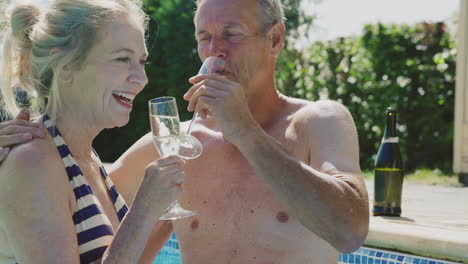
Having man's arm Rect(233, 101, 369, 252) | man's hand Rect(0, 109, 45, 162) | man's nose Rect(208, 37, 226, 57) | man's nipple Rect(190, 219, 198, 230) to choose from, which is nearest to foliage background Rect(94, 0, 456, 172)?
man's nipple Rect(190, 219, 198, 230)

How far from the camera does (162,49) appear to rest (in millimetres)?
12703

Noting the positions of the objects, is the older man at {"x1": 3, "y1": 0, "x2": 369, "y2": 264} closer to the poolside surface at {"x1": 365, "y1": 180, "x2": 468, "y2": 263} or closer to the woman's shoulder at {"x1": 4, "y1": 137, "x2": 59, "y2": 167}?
the woman's shoulder at {"x1": 4, "y1": 137, "x2": 59, "y2": 167}

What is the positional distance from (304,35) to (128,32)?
10.3 meters

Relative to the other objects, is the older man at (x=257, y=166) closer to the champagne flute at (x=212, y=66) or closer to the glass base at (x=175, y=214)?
the champagne flute at (x=212, y=66)

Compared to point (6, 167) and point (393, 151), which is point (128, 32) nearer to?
point (6, 167)

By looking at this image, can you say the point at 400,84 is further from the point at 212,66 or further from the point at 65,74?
the point at 65,74

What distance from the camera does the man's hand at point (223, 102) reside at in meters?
2.25

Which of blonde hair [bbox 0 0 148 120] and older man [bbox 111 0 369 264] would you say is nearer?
older man [bbox 111 0 369 264]

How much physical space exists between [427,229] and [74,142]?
2402 millimetres

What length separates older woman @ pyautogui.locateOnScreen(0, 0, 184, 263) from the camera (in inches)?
81.5

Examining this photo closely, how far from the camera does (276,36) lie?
116 inches

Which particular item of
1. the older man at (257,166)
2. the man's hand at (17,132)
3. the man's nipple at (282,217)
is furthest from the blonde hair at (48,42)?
the man's nipple at (282,217)

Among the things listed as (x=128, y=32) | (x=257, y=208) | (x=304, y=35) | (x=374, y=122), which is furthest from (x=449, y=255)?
(x=304, y=35)

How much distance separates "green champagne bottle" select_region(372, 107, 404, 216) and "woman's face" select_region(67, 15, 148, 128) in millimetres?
2783
